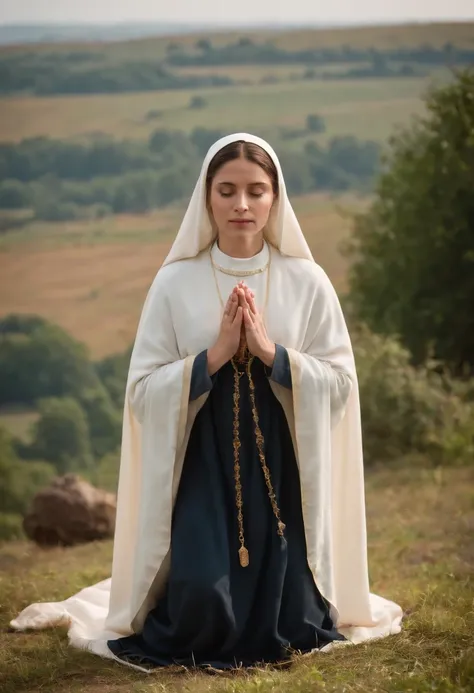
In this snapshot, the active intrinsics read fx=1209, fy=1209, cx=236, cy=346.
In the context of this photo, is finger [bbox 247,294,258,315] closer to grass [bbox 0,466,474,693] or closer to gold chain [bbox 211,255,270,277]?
gold chain [bbox 211,255,270,277]

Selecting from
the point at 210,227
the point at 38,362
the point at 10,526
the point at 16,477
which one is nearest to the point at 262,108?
the point at 38,362

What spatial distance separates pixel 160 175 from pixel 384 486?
386 centimetres

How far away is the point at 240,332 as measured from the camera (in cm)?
460

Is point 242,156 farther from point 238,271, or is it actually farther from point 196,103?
point 196,103

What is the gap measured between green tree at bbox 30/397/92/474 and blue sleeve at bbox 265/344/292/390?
233 inches

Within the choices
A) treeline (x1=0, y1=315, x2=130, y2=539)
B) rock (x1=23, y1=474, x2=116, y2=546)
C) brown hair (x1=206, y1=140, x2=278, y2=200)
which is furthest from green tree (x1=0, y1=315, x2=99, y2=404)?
brown hair (x1=206, y1=140, x2=278, y2=200)

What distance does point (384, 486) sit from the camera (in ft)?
28.7

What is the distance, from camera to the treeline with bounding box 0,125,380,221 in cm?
1054

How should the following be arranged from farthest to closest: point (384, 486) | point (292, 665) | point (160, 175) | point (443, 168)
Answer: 1. point (160, 175)
2. point (443, 168)
3. point (384, 486)
4. point (292, 665)


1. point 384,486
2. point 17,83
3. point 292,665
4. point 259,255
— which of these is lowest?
point 292,665

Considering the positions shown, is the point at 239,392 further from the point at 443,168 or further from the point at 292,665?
the point at 443,168

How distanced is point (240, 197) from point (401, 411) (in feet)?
17.1

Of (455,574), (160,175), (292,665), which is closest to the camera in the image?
(292,665)

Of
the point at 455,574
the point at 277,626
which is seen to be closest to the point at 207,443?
the point at 277,626
